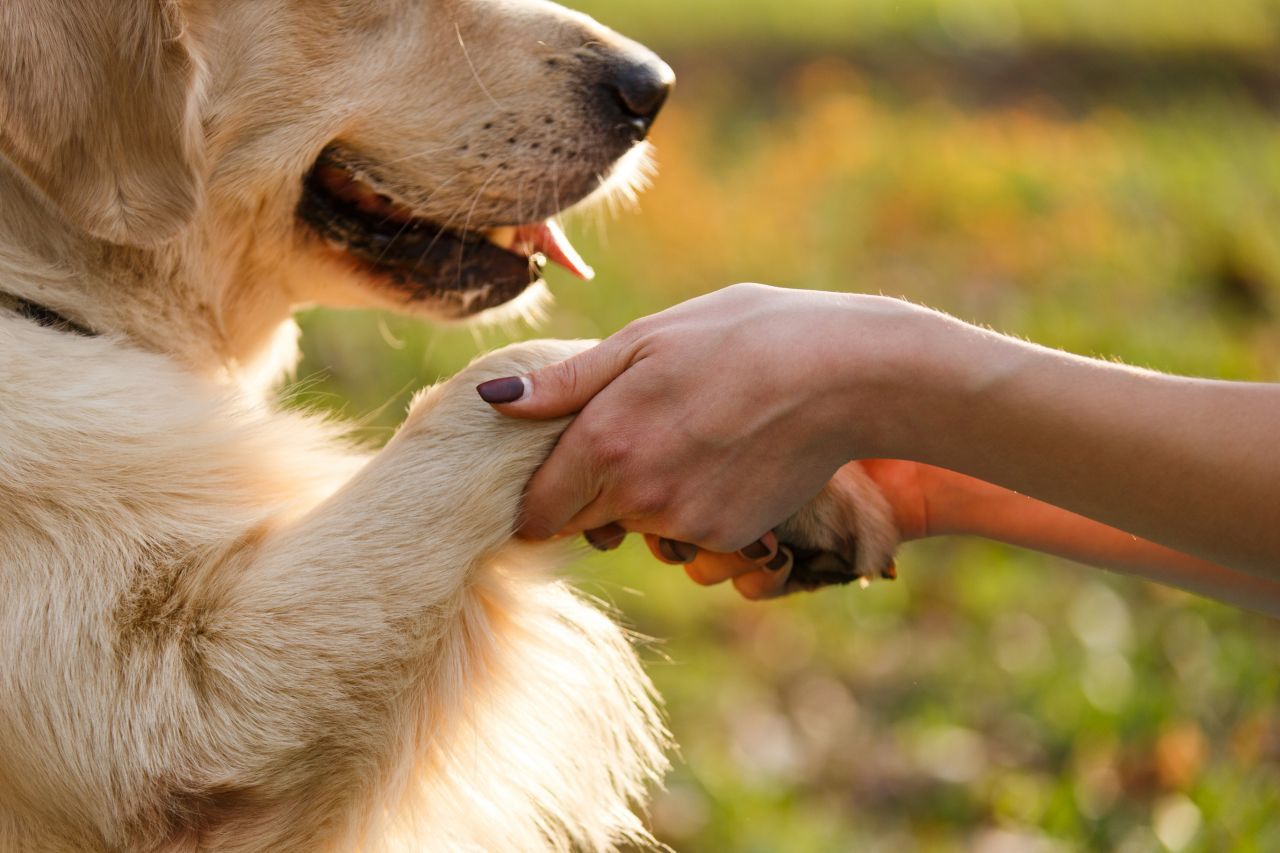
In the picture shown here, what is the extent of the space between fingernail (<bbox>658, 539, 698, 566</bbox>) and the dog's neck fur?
0.96 metres

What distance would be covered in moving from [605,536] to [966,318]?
449 centimetres

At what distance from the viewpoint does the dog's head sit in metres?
2.33

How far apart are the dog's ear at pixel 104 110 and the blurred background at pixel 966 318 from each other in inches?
21.4

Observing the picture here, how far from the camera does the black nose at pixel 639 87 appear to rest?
97.7 inches

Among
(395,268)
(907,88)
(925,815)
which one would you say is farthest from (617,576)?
(907,88)

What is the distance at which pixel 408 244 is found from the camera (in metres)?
2.48

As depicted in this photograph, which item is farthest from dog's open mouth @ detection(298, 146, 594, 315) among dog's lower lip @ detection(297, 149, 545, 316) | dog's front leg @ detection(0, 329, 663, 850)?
dog's front leg @ detection(0, 329, 663, 850)

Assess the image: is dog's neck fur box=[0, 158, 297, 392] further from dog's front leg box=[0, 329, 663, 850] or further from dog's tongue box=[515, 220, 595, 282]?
dog's tongue box=[515, 220, 595, 282]

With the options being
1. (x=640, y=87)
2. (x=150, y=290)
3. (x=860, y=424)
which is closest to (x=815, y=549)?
(x=860, y=424)

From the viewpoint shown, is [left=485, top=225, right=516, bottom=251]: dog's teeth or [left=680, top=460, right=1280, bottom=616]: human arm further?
[left=485, top=225, right=516, bottom=251]: dog's teeth

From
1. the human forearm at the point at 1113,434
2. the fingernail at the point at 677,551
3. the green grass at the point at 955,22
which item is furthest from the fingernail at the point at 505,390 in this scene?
the green grass at the point at 955,22

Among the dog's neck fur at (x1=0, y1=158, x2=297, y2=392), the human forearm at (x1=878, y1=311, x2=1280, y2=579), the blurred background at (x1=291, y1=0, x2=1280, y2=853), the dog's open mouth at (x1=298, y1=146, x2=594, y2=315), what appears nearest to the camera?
the human forearm at (x1=878, y1=311, x2=1280, y2=579)

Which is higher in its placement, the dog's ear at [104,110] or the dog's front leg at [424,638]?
the dog's ear at [104,110]

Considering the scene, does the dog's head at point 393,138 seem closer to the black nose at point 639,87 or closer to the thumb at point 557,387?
the black nose at point 639,87
